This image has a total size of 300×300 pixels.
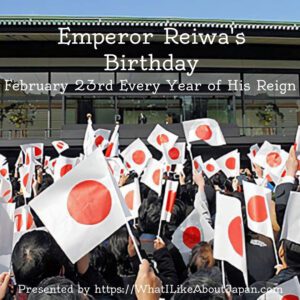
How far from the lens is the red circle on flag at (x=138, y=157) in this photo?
739cm

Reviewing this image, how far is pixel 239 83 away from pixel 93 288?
15.0 m

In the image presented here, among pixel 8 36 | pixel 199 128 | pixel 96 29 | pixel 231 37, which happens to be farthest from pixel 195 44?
pixel 199 128

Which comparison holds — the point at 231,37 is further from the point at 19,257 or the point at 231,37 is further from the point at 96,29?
the point at 19,257

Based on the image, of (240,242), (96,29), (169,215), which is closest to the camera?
(240,242)

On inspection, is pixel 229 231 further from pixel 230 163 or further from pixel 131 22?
pixel 131 22

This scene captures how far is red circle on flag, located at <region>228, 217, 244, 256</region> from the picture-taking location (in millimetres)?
2791

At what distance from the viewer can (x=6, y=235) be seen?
8.40ft

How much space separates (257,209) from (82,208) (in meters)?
1.25

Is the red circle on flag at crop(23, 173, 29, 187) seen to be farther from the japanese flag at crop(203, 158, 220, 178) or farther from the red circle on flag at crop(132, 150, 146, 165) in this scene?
the japanese flag at crop(203, 158, 220, 178)

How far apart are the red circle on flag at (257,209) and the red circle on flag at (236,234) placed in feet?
1.30

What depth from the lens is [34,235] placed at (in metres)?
2.43

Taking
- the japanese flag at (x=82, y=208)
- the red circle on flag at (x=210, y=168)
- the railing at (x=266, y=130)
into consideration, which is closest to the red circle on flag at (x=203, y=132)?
the red circle on flag at (x=210, y=168)

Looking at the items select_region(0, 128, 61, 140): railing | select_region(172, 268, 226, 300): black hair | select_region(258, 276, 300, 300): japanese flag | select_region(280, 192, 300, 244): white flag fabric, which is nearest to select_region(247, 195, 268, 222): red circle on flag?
select_region(280, 192, 300, 244): white flag fabric

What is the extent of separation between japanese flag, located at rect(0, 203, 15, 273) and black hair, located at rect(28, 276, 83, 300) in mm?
500
